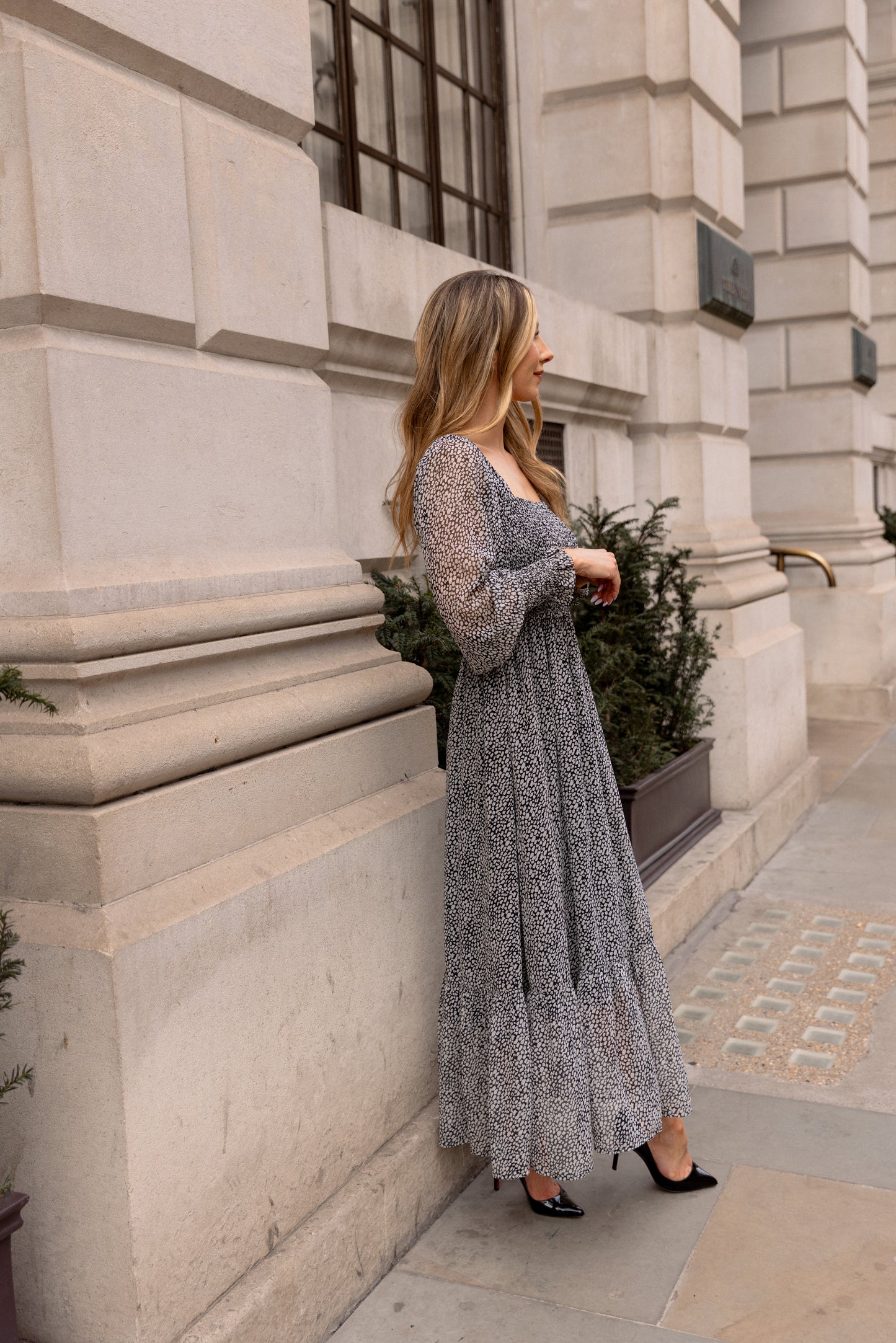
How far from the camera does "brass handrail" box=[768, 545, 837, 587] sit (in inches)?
345

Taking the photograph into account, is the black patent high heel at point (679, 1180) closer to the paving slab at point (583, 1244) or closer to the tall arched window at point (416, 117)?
Result: the paving slab at point (583, 1244)

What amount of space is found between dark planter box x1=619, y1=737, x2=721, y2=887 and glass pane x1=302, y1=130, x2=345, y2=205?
7.89ft

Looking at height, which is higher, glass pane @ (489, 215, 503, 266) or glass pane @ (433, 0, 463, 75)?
glass pane @ (433, 0, 463, 75)

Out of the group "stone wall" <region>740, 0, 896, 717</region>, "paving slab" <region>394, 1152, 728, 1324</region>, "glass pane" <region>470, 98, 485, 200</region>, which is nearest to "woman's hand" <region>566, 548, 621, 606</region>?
"paving slab" <region>394, 1152, 728, 1324</region>

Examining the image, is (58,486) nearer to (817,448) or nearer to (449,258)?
(449,258)

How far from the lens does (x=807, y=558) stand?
945 cm

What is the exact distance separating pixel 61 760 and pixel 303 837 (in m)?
0.64

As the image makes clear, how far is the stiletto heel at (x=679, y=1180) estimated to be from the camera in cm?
304

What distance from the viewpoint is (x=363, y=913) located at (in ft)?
9.29

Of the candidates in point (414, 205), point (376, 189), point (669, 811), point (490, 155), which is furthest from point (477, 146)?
point (669, 811)

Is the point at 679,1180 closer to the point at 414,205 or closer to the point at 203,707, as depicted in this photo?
the point at 203,707

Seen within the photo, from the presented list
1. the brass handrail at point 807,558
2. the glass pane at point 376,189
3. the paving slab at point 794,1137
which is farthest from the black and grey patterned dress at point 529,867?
the brass handrail at point 807,558

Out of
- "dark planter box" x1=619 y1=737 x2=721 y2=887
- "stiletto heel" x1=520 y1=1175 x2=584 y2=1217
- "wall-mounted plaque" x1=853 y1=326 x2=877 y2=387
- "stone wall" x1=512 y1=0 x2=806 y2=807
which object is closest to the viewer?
"stiletto heel" x1=520 y1=1175 x2=584 y2=1217

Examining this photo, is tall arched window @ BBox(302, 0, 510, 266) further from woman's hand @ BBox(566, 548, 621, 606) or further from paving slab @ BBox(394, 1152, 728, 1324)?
paving slab @ BBox(394, 1152, 728, 1324)
